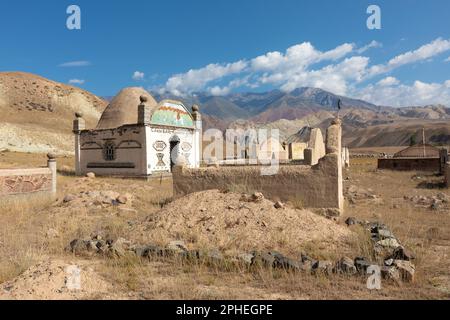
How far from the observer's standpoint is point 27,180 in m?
12.7

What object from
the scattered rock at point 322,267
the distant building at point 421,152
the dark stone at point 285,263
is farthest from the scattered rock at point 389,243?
the distant building at point 421,152

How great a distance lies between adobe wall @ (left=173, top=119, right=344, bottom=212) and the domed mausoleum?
11.2m

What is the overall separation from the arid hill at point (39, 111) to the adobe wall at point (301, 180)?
4375cm

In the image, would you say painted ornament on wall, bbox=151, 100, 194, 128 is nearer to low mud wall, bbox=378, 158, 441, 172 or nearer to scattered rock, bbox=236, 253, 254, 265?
low mud wall, bbox=378, 158, 441, 172

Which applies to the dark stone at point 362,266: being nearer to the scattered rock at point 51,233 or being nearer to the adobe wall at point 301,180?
the adobe wall at point 301,180

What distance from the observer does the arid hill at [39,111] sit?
159 ft

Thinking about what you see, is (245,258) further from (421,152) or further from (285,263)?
(421,152)

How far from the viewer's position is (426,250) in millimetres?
6309

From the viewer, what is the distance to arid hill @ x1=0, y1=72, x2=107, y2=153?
48312mm

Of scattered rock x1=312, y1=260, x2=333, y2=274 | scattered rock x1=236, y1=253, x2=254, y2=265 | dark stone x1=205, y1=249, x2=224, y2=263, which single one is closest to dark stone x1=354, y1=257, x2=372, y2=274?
scattered rock x1=312, y1=260, x2=333, y2=274

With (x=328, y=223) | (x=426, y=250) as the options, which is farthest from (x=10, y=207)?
(x=426, y=250)

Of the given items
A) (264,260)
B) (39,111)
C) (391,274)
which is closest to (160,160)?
(264,260)
